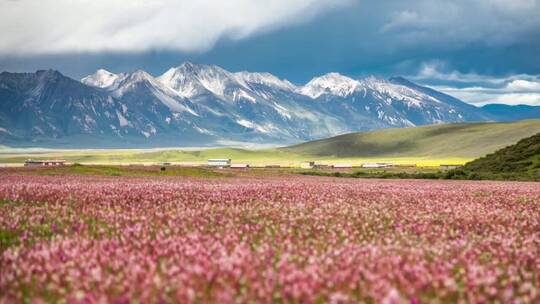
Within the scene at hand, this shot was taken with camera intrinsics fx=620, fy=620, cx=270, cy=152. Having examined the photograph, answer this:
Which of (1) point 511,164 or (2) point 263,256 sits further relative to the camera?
(1) point 511,164

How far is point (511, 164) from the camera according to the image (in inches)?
3258

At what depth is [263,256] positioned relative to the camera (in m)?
10.5

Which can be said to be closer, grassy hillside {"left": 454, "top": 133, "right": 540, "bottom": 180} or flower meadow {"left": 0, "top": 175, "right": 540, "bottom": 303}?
flower meadow {"left": 0, "top": 175, "right": 540, "bottom": 303}

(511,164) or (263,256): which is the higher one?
(511,164)

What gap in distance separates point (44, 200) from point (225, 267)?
1424 centimetres

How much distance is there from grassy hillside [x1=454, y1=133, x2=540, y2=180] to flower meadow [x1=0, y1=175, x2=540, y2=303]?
5712cm

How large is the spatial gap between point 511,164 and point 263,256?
7919cm

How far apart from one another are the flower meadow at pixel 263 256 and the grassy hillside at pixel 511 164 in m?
57.1

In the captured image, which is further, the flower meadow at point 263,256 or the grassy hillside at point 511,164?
the grassy hillside at point 511,164

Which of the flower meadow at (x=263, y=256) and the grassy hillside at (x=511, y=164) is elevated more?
the grassy hillside at (x=511, y=164)

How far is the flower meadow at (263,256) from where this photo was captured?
838 centimetres

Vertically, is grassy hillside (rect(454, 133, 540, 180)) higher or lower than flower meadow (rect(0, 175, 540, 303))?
higher

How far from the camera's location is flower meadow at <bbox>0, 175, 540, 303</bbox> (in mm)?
8383

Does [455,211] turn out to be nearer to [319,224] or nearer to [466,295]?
[319,224]
